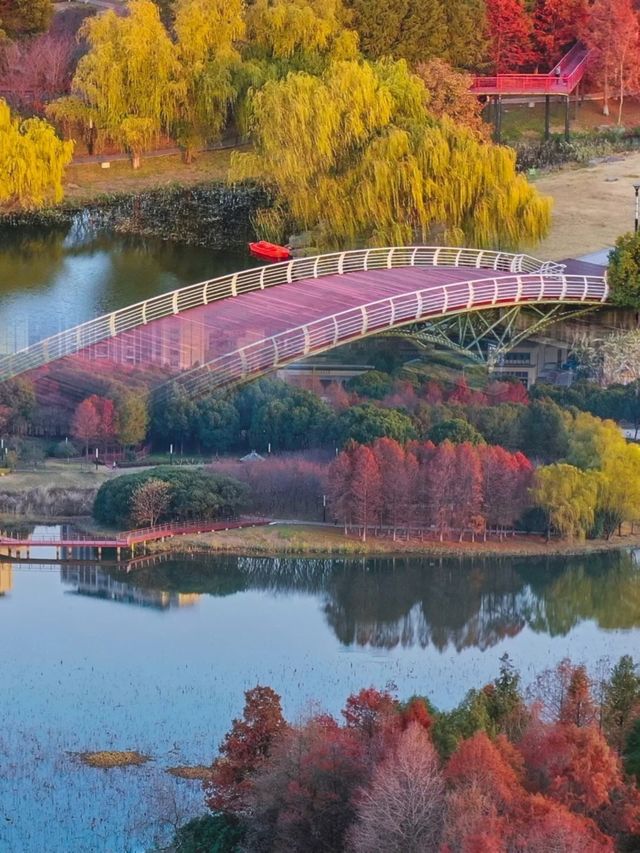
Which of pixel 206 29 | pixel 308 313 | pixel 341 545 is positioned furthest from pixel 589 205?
pixel 341 545

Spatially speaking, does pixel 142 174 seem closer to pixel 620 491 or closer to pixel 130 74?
pixel 130 74

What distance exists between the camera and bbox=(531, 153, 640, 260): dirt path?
63.0 meters

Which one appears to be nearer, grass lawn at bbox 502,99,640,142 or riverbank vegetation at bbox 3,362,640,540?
riverbank vegetation at bbox 3,362,640,540

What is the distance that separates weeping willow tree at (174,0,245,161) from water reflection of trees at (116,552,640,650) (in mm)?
25973

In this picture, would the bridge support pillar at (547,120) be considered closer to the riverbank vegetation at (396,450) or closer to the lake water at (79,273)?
Result: the lake water at (79,273)

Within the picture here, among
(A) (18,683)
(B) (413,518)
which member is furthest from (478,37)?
(A) (18,683)

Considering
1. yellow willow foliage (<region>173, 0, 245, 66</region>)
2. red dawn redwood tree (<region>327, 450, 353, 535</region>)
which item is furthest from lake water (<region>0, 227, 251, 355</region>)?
red dawn redwood tree (<region>327, 450, 353, 535</region>)

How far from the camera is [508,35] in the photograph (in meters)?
77.1

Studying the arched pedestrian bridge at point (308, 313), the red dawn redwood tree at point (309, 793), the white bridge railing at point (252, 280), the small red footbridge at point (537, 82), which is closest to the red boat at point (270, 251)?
the white bridge railing at point (252, 280)

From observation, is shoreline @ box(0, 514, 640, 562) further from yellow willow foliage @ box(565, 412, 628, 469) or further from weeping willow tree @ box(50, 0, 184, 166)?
weeping willow tree @ box(50, 0, 184, 166)

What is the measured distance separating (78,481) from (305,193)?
16.6 meters

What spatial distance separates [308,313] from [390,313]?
65.9 inches

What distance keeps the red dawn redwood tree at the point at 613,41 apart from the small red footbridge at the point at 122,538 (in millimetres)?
32772

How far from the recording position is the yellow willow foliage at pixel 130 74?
231 feet
